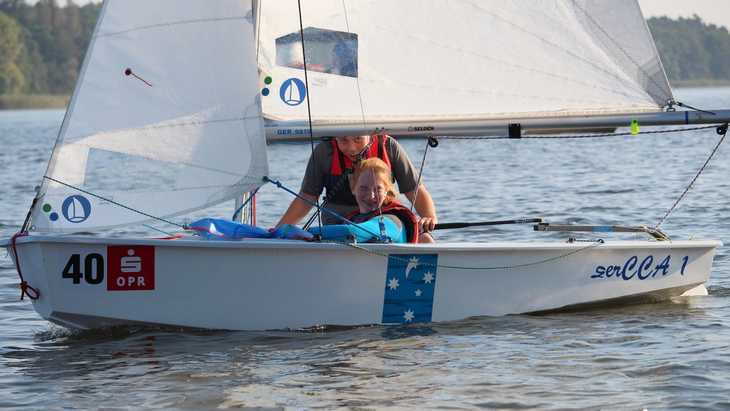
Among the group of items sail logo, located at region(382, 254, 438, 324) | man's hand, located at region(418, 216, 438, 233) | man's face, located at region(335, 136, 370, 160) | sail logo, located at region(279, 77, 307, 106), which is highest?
sail logo, located at region(279, 77, 307, 106)

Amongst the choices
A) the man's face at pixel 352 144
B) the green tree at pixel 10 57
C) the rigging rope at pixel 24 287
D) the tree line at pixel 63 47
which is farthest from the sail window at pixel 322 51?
the green tree at pixel 10 57

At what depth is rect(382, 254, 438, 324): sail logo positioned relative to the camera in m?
7.23

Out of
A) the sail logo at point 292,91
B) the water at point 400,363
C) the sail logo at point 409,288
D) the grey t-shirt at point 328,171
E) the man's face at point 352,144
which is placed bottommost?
the water at point 400,363

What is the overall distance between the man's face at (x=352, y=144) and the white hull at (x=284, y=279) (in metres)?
0.78

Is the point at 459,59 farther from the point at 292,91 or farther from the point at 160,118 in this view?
the point at 160,118

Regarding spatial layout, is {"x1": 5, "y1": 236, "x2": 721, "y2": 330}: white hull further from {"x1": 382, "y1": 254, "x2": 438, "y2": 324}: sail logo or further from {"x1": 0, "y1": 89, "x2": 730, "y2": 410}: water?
{"x1": 0, "y1": 89, "x2": 730, "y2": 410}: water

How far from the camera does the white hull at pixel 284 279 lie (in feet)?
22.8

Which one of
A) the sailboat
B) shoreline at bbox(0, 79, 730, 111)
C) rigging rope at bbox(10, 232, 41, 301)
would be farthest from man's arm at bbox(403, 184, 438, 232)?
shoreline at bbox(0, 79, 730, 111)

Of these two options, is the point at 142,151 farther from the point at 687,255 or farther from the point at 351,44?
the point at 687,255

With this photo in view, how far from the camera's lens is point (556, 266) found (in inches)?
302

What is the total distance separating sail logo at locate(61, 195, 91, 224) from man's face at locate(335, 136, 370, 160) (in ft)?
5.03

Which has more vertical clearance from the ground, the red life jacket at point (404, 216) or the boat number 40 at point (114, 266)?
the red life jacket at point (404, 216)

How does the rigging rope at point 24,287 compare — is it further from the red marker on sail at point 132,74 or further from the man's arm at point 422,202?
the man's arm at point 422,202

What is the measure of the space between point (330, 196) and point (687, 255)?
82.8 inches
